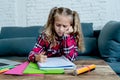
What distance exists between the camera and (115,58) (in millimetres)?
2061

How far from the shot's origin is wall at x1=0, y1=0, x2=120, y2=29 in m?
2.73

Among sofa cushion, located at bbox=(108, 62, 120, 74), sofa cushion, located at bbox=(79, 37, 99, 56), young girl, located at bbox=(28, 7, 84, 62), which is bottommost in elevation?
sofa cushion, located at bbox=(108, 62, 120, 74)

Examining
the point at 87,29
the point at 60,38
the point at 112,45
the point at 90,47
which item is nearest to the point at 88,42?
the point at 90,47

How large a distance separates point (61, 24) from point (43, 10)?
1.32 m

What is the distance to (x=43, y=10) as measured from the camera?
275 centimetres

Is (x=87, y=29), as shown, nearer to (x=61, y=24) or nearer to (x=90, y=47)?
(x=90, y=47)

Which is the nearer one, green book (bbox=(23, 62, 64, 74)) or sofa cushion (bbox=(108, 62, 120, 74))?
green book (bbox=(23, 62, 64, 74))

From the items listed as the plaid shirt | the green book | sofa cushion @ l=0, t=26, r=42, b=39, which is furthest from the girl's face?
sofa cushion @ l=0, t=26, r=42, b=39

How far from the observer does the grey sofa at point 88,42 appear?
2051mm

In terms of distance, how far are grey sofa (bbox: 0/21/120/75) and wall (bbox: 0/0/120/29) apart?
0.24 meters

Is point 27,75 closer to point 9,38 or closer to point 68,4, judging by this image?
point 9,38

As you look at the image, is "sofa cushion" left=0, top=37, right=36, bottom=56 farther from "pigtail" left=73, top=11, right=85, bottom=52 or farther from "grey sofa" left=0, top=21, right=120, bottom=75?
"pigtail" left=73, top=11, right=85, bottom=52

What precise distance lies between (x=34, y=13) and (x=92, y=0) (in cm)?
72

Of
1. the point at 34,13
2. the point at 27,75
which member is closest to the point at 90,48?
the point at 34,13
